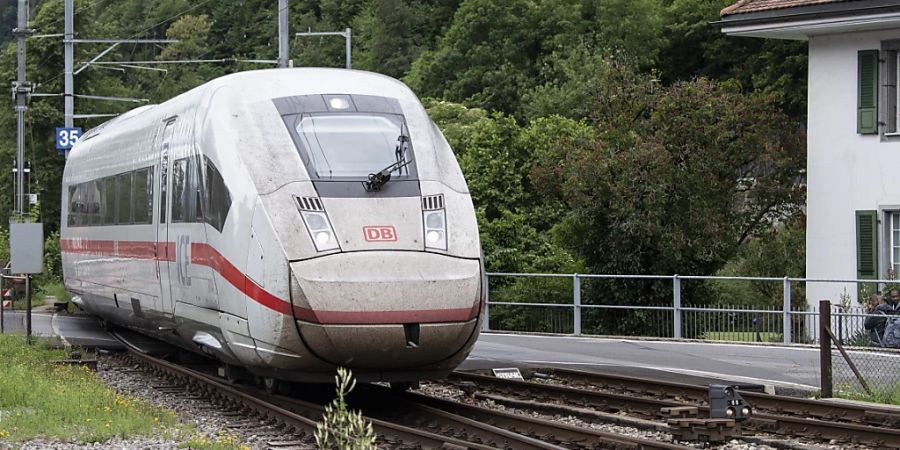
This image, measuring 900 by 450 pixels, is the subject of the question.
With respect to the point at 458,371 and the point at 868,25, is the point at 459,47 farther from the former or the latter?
the point at 458,371

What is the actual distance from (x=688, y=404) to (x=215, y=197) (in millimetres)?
5011

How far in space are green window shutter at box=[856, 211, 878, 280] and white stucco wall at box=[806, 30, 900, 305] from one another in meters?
0.12

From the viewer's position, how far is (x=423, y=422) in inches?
549

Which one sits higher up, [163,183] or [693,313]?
[163,183]

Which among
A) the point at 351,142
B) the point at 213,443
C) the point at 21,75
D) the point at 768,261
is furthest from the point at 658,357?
the point at 21,75

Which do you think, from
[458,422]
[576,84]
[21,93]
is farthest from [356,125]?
[576,84]

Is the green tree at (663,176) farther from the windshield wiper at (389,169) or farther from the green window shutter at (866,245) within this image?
the windshield wiper at (389,169)

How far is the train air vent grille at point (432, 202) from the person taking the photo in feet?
44.9

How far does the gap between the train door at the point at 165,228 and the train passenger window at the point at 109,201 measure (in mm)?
3161

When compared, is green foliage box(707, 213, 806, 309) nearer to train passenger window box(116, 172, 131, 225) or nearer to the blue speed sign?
train passenger window box(116, 172, 131, 225)

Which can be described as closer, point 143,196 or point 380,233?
point 380,233

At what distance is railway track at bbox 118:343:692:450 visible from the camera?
12094 mm

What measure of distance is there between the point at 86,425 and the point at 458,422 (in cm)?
328

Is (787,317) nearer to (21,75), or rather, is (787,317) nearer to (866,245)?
(866,245)
